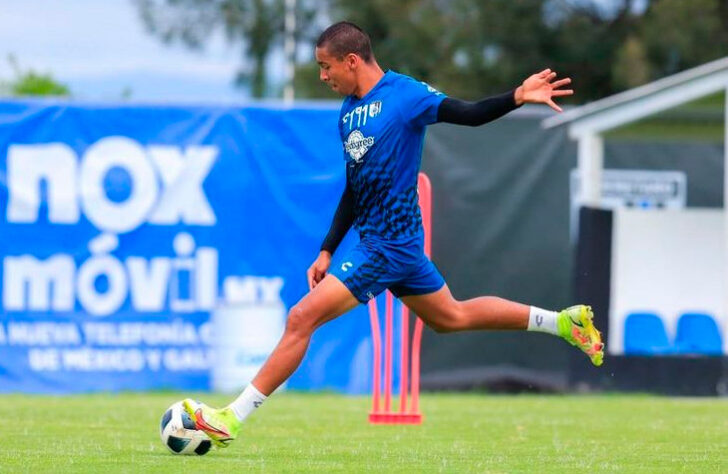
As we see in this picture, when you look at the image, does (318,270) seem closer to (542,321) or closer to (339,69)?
(339,69)

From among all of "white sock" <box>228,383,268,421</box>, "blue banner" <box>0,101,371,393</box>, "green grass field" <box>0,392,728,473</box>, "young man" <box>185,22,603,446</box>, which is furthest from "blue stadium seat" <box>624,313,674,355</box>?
"white sock" <box>228,383,268,421</box>

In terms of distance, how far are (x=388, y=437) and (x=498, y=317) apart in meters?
1.32

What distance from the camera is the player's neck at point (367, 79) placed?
7961mm

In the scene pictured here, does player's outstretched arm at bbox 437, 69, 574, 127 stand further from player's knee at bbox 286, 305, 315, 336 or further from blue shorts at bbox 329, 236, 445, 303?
player's knee at bbox 286, 305, 315, 336

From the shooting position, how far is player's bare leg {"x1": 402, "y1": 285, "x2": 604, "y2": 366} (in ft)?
27.0

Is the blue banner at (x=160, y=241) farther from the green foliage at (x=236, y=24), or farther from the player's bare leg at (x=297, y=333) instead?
the green foliage at (x=236, y=24)

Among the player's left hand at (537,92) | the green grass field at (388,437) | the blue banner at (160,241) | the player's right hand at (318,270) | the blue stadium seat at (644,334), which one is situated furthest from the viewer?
the blue stadium seat at (644,334)

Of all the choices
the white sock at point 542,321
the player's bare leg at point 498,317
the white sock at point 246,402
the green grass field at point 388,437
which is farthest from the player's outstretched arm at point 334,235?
the white sock at point 542,321

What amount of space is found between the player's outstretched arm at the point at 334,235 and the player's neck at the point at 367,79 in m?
0.58

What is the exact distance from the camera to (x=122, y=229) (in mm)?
14703

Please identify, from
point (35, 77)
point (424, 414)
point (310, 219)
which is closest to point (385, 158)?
point (424, 414)

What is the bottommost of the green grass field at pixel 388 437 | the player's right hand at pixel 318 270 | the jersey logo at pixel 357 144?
the green grass field at pixel 388 437

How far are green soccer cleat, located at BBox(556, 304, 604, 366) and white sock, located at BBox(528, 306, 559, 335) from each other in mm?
35

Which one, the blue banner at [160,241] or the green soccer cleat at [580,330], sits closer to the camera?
the green soccer cleat at [580,330]
